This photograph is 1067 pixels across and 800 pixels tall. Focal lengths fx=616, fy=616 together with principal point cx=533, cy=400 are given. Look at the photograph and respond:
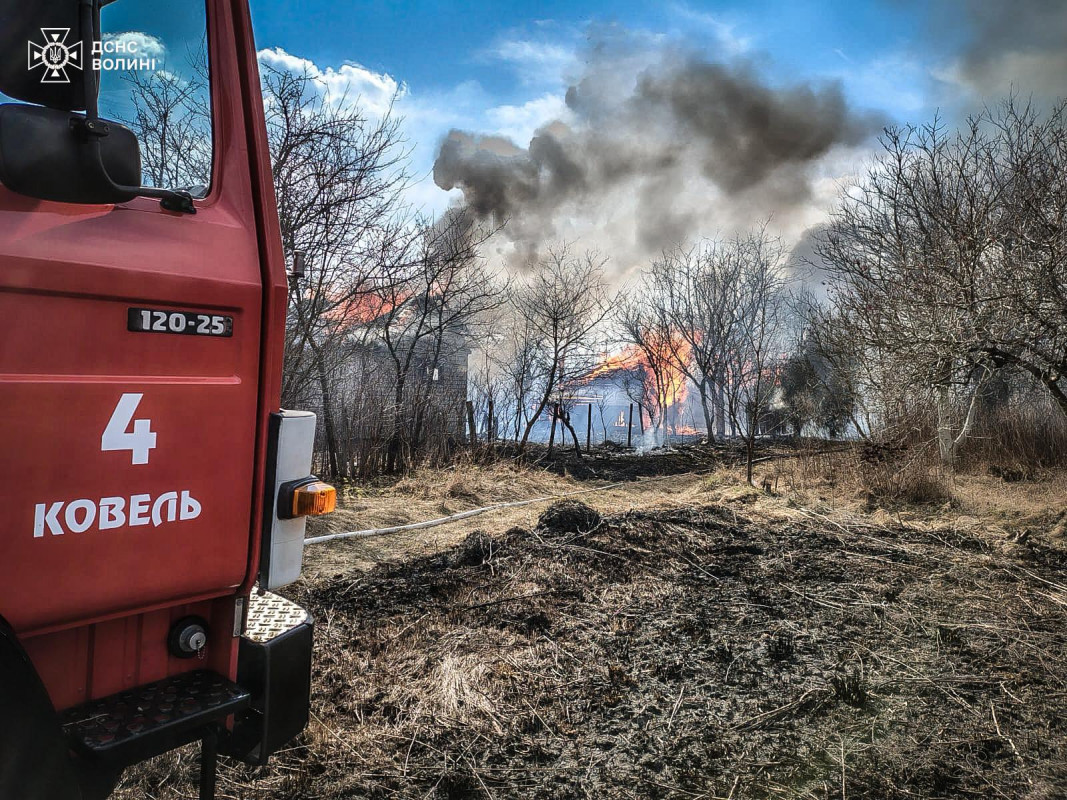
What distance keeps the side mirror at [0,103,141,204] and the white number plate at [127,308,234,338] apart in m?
0.30

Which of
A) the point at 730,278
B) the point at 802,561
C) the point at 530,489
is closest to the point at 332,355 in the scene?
the point at 530,489

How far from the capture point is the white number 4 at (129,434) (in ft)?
5.17

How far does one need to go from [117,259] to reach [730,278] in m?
29.8

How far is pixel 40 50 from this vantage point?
4.78ft

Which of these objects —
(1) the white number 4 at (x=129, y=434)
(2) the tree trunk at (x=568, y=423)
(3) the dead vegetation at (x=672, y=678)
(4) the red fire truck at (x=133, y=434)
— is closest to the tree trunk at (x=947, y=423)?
(3) the dead vegetation at (x=672, y=678)

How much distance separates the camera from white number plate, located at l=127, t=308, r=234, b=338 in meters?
1.65

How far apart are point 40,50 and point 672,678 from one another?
353 cm

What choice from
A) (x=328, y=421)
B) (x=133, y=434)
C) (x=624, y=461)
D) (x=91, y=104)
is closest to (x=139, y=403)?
(x=133, y=434)

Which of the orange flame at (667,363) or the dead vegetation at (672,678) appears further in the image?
the orange flame at (667,363)

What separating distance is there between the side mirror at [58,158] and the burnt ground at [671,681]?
2.11 metres

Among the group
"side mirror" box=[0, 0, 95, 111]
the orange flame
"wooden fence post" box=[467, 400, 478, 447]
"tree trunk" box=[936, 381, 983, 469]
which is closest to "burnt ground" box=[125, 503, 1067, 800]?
"side mirror" box=[0, 0, 95, 111]

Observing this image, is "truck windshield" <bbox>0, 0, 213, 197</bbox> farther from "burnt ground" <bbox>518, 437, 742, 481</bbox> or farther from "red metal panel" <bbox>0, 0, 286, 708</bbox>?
"burnt ground" <bbox>518, 437, 742, 481</bbox>

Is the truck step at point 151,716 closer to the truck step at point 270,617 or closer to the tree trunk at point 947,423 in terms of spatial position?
the truck step at point 270,617

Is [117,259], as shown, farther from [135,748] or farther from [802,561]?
[802,561]
